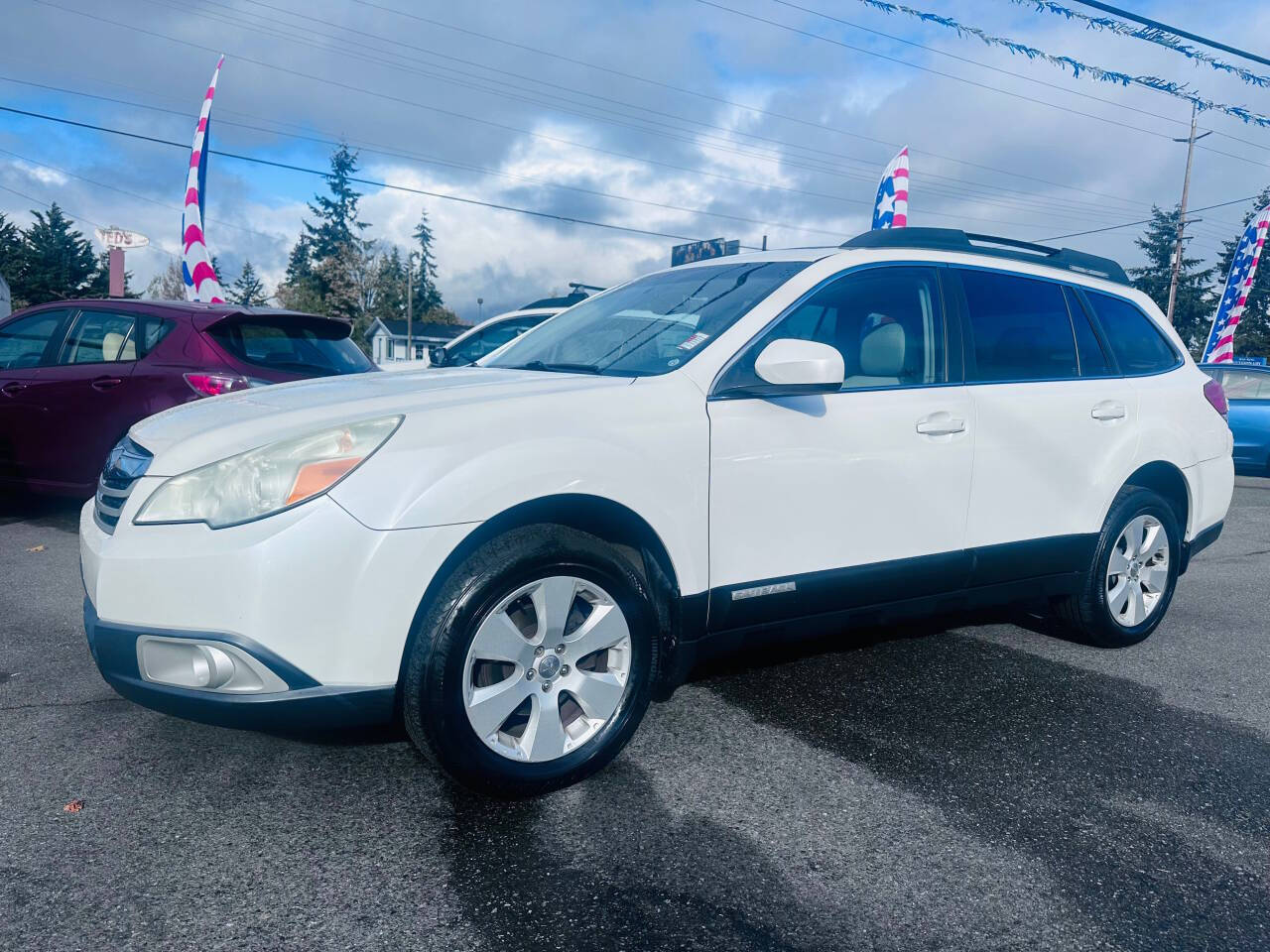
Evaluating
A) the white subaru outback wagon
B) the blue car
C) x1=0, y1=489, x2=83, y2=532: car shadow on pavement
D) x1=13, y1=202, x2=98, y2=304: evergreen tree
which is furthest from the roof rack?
x1=13, y1=202, x2=98, y2=304: evergreen tree

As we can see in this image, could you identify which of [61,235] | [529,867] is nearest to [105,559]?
[529,867]

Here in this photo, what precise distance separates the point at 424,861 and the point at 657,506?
1.20 metres

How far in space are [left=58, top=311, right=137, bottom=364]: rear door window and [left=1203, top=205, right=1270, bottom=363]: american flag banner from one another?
66.7ft

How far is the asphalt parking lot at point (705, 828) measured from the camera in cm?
223

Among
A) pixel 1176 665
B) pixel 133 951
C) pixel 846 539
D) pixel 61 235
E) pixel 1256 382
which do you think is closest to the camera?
pixel 133 951

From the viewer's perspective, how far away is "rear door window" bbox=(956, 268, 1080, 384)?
156 inches

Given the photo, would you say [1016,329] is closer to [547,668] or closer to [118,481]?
[547,668]

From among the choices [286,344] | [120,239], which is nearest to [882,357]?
[286,344]

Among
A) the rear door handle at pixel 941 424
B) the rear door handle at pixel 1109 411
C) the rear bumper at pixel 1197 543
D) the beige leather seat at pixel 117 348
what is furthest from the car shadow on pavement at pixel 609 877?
the beige leather seat at pixel 117 348

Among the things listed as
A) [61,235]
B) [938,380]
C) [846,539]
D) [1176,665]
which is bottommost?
[1176,665]

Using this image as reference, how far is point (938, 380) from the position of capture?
378cm

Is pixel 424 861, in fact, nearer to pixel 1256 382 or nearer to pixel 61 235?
pixel 1256 382

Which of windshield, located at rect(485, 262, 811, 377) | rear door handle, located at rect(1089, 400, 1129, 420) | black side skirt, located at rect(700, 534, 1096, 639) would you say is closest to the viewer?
A: black side skirt, located at rect(700, 534, 1096, 639)

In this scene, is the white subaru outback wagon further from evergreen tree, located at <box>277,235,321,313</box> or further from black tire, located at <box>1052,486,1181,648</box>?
evergreen tree, located at <box>277,235,321,313</box>
